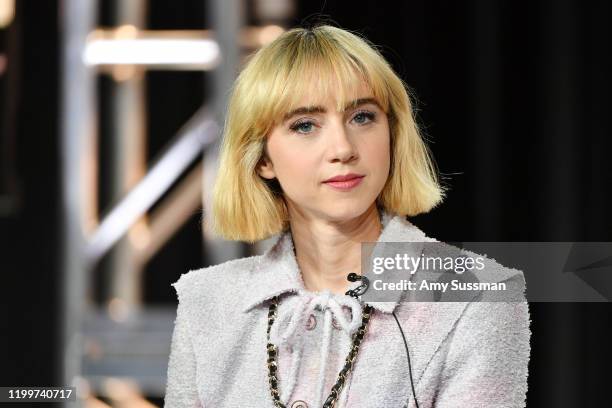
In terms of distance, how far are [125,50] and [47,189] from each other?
43 cm

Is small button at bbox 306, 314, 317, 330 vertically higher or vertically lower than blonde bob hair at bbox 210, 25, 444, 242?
lower

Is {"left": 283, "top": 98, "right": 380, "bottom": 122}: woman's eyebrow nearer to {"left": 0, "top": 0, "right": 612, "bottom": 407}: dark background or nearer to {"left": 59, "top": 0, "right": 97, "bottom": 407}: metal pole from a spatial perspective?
{"left": 0, "top": 0, "right": 612, "bottom": 407}: dark background

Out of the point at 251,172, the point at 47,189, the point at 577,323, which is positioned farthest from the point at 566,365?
the point at 47,189

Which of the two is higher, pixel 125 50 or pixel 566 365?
pixel 125 50

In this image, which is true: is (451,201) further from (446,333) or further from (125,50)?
(125,50)

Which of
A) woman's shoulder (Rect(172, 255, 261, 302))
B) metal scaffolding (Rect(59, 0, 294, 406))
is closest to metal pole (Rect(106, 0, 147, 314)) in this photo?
metal scaffolding (Rect(59, 0, 294, 406))

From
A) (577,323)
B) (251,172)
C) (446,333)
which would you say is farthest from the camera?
(577,323)

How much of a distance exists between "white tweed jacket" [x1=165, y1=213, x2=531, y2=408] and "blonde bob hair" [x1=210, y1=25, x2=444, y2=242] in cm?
5

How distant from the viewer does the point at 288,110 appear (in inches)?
52.5

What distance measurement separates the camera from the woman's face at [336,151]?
1.32 m

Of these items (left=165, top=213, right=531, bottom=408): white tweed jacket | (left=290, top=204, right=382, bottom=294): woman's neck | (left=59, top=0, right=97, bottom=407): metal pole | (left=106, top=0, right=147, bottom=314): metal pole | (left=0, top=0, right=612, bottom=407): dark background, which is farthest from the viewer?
(left=106, top=0, right=147, bottom=314): metal pole

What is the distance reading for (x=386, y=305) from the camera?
133 cm

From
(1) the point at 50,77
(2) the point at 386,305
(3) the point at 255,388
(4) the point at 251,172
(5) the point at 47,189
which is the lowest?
(3) the point at 255,388

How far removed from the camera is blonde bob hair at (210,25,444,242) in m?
1.33
